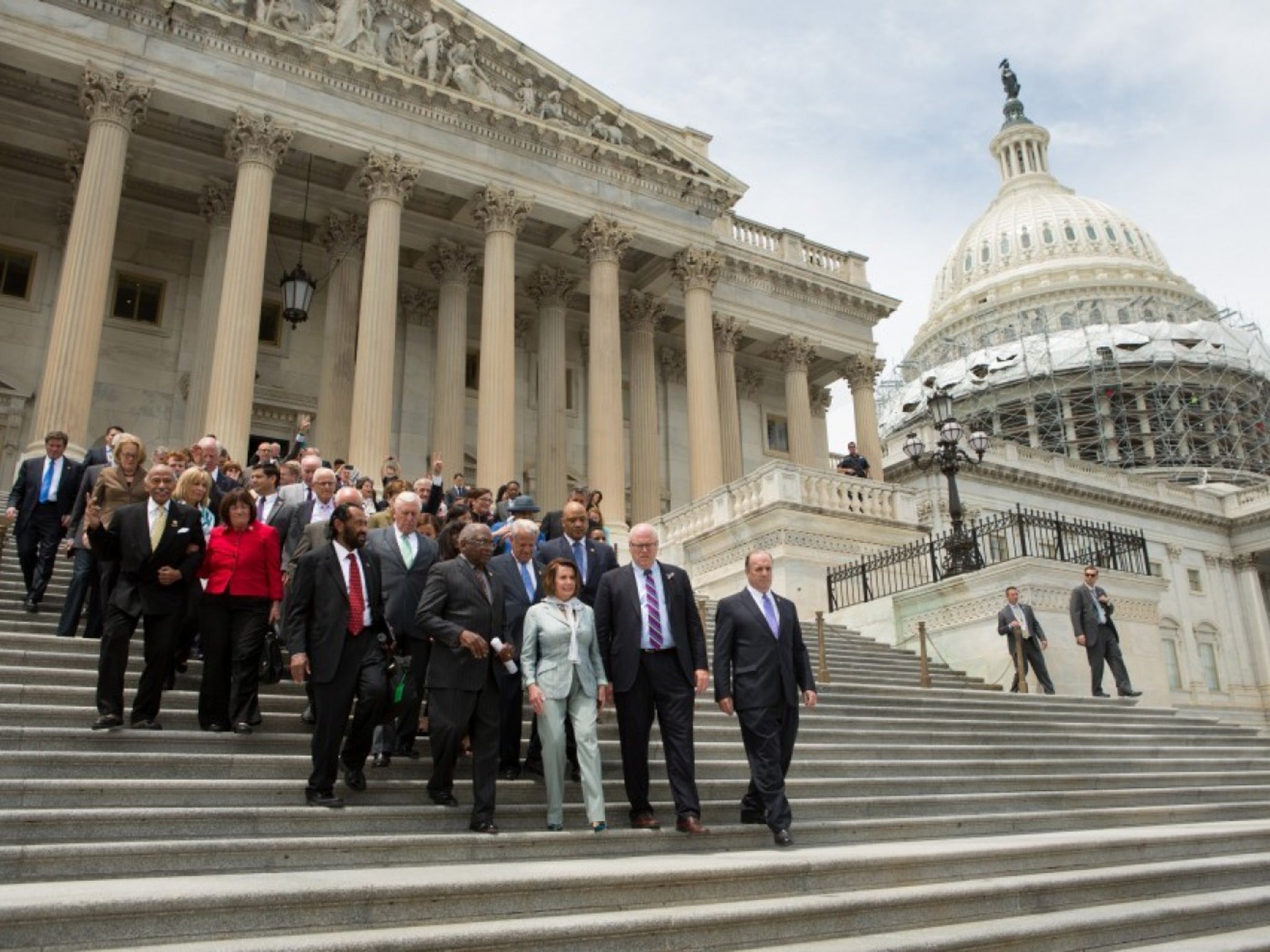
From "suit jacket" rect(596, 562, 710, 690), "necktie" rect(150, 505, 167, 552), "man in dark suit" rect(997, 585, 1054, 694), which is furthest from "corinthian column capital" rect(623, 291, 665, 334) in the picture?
"necktie" rect(150, 505, 167, 552)

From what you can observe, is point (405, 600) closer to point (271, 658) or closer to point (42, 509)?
point (271, 658)

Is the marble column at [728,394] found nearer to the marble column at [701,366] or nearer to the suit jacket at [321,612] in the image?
the marble column at [701,366]

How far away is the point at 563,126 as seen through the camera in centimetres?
2575

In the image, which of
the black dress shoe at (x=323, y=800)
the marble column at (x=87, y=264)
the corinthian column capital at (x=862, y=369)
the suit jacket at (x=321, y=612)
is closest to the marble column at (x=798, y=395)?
the corinthian column capital at (x=862, y=369)

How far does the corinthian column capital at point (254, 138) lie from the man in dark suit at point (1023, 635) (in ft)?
57.4

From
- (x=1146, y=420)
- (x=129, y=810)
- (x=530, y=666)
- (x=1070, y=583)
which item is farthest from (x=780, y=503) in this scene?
(x=1146, y=420)

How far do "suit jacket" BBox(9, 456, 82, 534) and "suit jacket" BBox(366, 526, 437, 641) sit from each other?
13.9 ft

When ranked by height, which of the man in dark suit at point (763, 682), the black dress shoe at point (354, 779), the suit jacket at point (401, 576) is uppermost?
the suit jacket at point (401, 576)

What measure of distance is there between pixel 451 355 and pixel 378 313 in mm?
3718

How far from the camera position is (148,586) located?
23.7 ft

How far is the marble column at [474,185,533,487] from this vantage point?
74.7 ft

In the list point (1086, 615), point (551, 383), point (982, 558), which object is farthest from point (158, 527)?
point (551, 383)

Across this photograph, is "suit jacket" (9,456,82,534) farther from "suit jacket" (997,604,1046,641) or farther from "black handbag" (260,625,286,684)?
"suit jacket" (997,604,1046,641)

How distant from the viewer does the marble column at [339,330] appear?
930 inches
